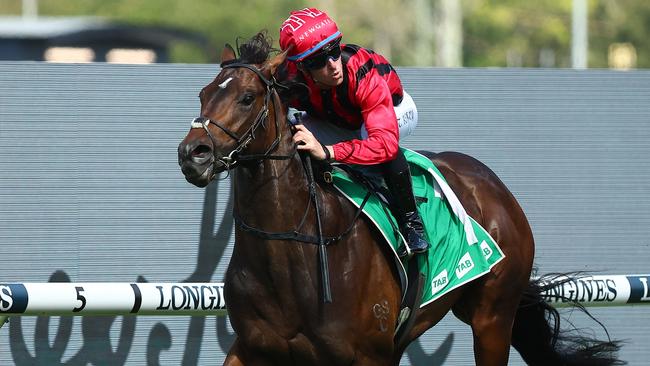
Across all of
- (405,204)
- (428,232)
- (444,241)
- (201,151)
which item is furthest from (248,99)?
(444,241)

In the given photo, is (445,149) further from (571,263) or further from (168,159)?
(168,159)

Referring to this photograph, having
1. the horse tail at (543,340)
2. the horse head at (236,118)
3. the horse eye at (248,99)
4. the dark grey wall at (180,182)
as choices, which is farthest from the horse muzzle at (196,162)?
the horse tail at (543,340)

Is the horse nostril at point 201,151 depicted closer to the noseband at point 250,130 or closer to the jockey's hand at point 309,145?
the noseband at point 250,130

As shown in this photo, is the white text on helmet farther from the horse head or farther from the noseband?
the noseband

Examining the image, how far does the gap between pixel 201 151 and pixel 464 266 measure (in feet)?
5.67

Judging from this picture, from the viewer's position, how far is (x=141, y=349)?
245 inches

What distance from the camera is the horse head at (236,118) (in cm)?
418

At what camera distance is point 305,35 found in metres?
4.73

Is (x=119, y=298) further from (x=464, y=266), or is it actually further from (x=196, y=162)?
(x=196, y=162)

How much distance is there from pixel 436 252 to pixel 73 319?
1945 mm

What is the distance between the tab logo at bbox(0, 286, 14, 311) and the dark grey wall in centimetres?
62

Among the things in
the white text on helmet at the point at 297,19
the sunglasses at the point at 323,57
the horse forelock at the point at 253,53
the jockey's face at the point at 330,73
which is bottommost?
the jockey's face at the point at 330,73

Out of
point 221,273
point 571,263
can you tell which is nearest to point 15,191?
point 221,273

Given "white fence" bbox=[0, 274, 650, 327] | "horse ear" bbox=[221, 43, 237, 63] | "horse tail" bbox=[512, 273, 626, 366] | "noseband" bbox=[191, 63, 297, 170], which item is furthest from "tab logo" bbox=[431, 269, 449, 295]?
"horse ear" bbox=[221, 43, 237, 63]
